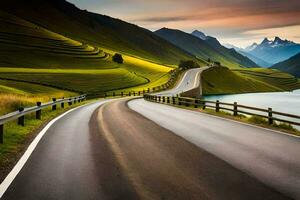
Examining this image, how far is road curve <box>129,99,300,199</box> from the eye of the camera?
884 centimetres

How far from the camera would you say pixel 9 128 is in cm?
1761

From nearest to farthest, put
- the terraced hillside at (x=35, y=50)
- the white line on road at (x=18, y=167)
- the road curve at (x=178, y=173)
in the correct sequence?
the road curve at (x=178, y=173), the white line on road at (x=18, y=167), the terraced hillside at (x=35, y=50)

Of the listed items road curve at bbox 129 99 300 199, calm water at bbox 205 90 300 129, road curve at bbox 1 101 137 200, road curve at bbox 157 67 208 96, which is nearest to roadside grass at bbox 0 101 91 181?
road curve at bbox 1 101 137 200

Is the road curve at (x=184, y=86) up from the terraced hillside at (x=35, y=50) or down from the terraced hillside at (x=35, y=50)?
down

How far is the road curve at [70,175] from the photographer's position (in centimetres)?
758

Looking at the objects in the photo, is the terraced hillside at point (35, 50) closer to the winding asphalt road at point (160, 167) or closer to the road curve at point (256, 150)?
the road curve at point (256, 150)

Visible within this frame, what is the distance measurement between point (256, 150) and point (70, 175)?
5625 millimetres

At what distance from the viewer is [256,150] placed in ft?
40.8

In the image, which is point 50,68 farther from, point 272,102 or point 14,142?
point 14,142

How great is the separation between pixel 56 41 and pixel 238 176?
174091 mm

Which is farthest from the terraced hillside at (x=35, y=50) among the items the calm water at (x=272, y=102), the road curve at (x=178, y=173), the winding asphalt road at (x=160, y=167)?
the road curve at (x=178, y=173)

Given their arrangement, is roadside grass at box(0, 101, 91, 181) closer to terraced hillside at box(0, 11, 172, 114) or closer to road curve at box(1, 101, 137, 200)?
road curve at box(1, 101, 137, 200)

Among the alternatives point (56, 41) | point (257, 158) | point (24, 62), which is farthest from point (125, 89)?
point (257, 158)

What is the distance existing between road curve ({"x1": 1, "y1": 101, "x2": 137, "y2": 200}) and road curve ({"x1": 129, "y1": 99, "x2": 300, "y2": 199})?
279 cm
